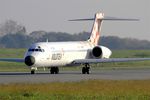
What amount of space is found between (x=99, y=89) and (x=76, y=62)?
23045 mm

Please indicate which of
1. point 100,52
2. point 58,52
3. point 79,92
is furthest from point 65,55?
point 79,92

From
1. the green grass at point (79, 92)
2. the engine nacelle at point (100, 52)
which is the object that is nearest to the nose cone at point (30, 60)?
the engine nacelle at point (100, 52)

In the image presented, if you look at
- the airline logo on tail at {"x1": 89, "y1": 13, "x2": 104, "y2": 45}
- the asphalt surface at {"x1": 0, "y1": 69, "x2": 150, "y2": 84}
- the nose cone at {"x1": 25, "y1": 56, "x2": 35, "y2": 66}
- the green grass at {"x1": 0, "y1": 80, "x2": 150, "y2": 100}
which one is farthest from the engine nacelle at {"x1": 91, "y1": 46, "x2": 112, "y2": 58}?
the green grass at {"x1": 0, "y1": 80, "x2": 150, "y2": 100}

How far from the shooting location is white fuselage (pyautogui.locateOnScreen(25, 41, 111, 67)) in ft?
153

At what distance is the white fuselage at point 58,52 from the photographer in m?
46.6

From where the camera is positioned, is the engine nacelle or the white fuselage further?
the engine nacelle

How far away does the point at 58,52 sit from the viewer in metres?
48.6

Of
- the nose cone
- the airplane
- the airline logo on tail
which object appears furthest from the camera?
the airline logo on tail

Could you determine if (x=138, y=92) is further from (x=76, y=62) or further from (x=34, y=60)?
(x=76, y=62)

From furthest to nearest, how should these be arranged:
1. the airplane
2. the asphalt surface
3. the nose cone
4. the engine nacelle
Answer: the engine nacelle
the airplane
the nose cone
the asphalt surface

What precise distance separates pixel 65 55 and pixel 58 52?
36.3 inches

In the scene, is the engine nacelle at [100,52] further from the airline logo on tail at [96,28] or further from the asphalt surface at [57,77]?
the asphalt surface at [57,77]

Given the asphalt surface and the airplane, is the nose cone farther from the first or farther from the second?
the asphalt surface

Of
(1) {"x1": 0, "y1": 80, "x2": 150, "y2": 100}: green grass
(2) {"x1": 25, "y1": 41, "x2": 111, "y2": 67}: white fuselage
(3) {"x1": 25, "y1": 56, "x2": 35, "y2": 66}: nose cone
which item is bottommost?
(1) {"x1": 0, "y1": 80, "x2": 150, "y2": 100}: green grass
